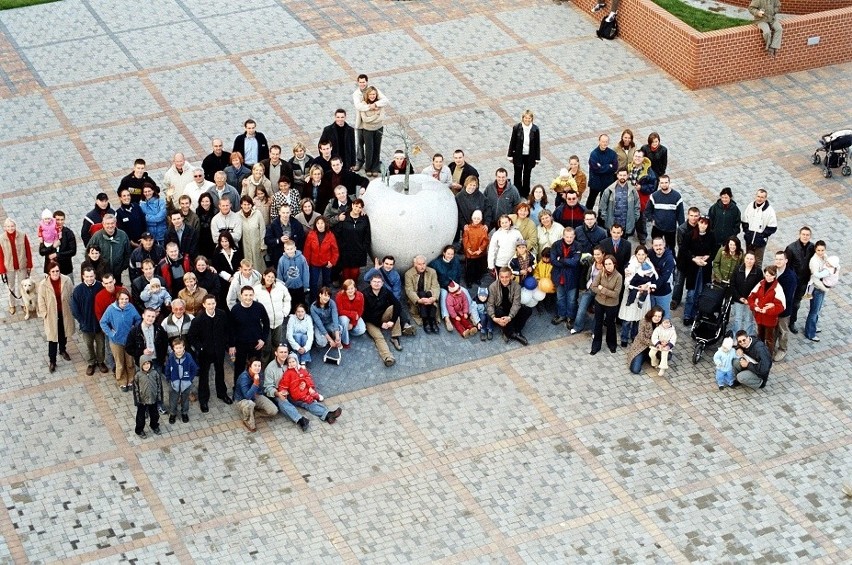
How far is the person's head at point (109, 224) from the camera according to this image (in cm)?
1892

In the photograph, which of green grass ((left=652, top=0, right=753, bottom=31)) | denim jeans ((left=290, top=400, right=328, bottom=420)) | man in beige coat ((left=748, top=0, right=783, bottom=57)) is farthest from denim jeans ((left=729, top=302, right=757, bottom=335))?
green grass ((left=652, top=0, right=753, bottom=31))

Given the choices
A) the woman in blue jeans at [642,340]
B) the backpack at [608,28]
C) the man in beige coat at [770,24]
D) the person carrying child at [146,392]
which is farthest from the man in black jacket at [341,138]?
the man in beige coat at [770,24]

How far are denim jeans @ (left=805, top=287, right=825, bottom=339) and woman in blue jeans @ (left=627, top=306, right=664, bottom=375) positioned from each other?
2.25 metres

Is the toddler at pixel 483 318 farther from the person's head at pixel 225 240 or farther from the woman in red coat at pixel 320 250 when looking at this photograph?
the person's head at pixel 225 240

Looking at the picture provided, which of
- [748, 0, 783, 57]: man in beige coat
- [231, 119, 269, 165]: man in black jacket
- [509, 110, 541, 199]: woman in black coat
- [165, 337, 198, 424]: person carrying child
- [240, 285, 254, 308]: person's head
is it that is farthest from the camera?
[748, 0, 783, 57]: man in beige coat

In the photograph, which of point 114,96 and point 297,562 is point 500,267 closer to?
point 297,562

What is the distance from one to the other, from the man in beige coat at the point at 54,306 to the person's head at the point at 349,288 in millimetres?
3527

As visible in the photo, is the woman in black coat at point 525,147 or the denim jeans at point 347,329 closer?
the denim jeans at point 347,329

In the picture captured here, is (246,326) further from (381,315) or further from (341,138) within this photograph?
(341,138)

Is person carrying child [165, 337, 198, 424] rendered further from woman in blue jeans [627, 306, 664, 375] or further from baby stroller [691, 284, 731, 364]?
baby stroller [691, 284, 731, 364]

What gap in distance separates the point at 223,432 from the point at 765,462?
6.69 meters

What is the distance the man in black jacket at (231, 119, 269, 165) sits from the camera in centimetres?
2170

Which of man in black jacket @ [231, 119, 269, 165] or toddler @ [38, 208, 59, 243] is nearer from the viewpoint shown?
toddler @ [38, 208, 59, 243]

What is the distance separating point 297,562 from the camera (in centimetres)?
1628
